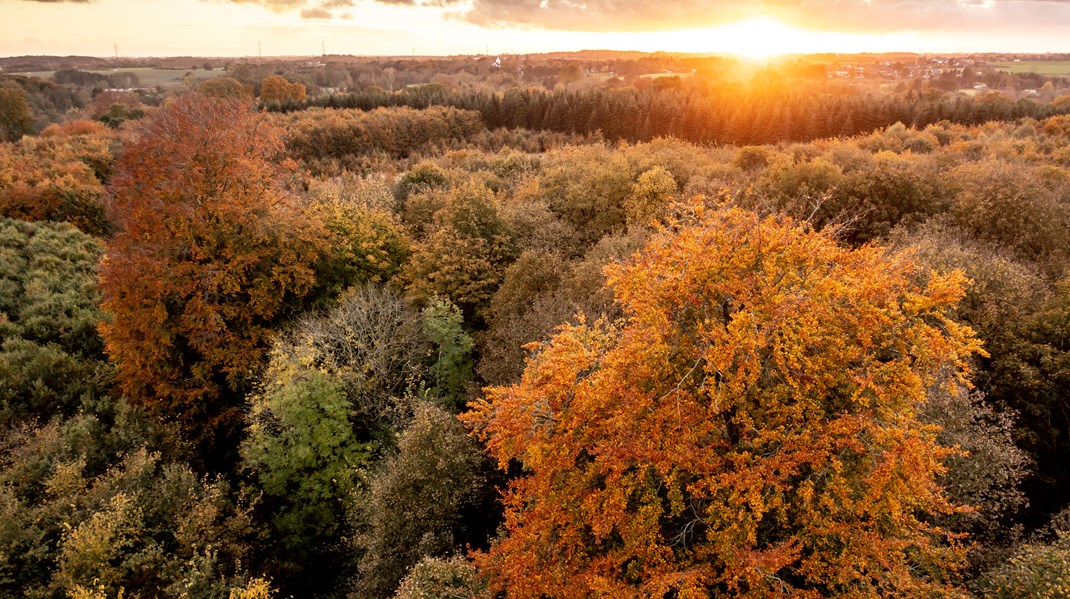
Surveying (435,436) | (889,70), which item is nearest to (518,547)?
(435,436)

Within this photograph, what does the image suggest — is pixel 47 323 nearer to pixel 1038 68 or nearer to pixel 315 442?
pixel 315 442

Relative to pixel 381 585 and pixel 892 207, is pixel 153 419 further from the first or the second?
pixel 892 207

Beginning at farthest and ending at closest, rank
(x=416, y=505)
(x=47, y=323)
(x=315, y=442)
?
(x=47, y=323) → (x=315, y=442) → (x=416, y=505)

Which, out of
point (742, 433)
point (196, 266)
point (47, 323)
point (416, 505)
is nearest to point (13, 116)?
point (47, 323)

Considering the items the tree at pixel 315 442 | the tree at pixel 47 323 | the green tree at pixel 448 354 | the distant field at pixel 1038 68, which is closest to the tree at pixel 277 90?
the tree at pixel 47 323

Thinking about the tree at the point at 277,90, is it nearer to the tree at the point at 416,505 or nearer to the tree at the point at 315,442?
the tree at the point at 315,442

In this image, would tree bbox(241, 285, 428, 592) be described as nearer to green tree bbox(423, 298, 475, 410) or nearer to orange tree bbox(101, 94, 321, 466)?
green tree bbox(423, 298, 475, 410)
